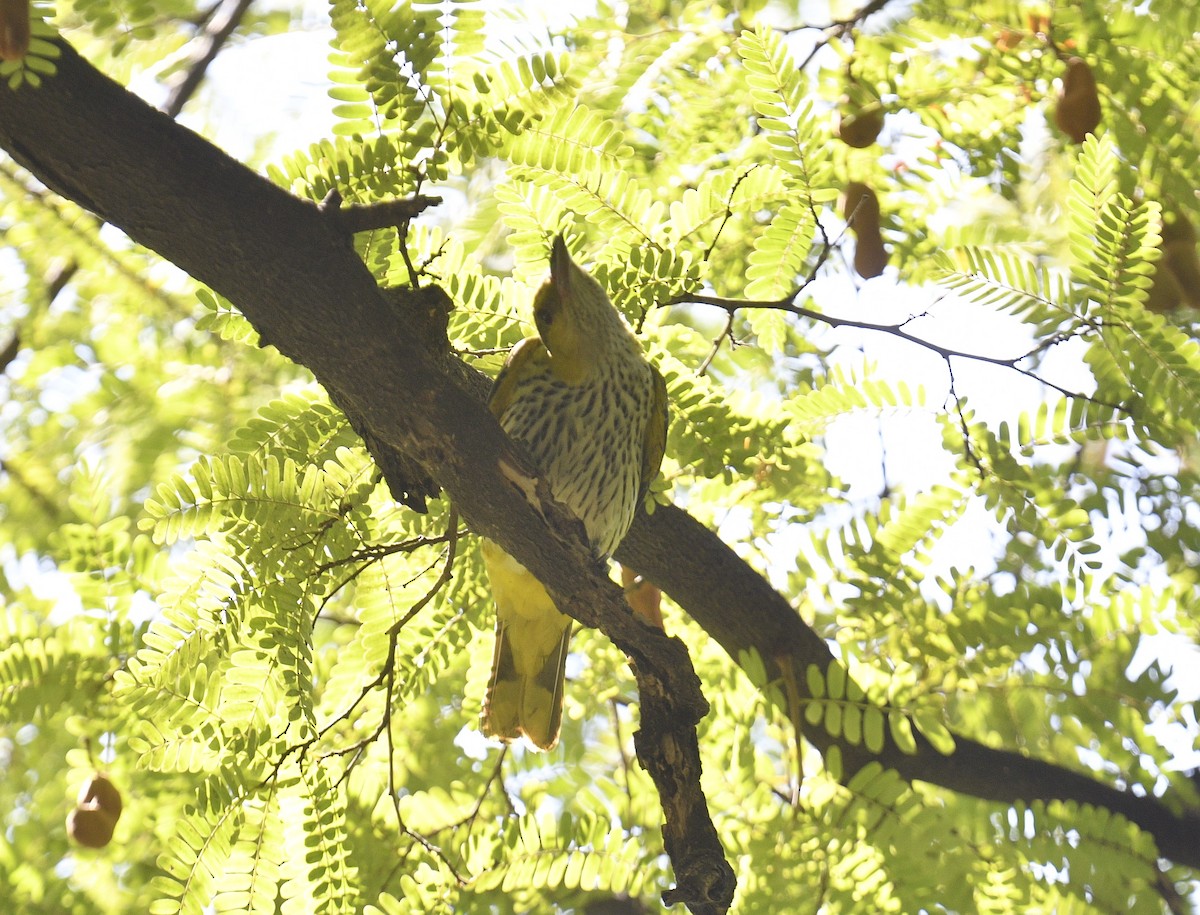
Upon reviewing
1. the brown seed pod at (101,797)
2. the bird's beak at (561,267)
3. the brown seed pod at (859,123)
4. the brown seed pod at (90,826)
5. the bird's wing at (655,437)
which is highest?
the brown seed pod at (859,123)

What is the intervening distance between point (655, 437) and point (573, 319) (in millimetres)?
404

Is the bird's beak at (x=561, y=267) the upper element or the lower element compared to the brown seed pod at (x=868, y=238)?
lower

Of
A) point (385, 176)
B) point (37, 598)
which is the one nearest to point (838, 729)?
point (385, 176)

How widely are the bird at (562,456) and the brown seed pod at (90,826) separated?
895mm

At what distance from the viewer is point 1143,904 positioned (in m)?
2.43

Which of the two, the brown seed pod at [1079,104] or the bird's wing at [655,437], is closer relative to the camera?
the brown seed pod at [1079,104]

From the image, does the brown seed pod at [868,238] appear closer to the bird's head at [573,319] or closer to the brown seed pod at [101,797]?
the bird's head at [573,319]

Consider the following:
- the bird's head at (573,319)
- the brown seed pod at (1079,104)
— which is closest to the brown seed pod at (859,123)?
the brown seed pod at (1079,104)

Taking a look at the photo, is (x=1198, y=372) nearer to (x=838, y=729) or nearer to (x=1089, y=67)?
(x=1089, y=67)

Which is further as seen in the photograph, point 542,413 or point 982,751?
point 982,751

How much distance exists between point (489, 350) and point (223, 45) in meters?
1.86

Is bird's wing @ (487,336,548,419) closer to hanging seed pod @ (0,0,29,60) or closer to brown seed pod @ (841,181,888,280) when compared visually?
brown seed pod @ (841,181,888,280)

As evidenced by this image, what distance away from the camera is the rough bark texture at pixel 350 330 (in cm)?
173

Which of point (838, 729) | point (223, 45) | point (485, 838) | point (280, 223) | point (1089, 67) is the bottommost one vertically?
point (485, 838)
